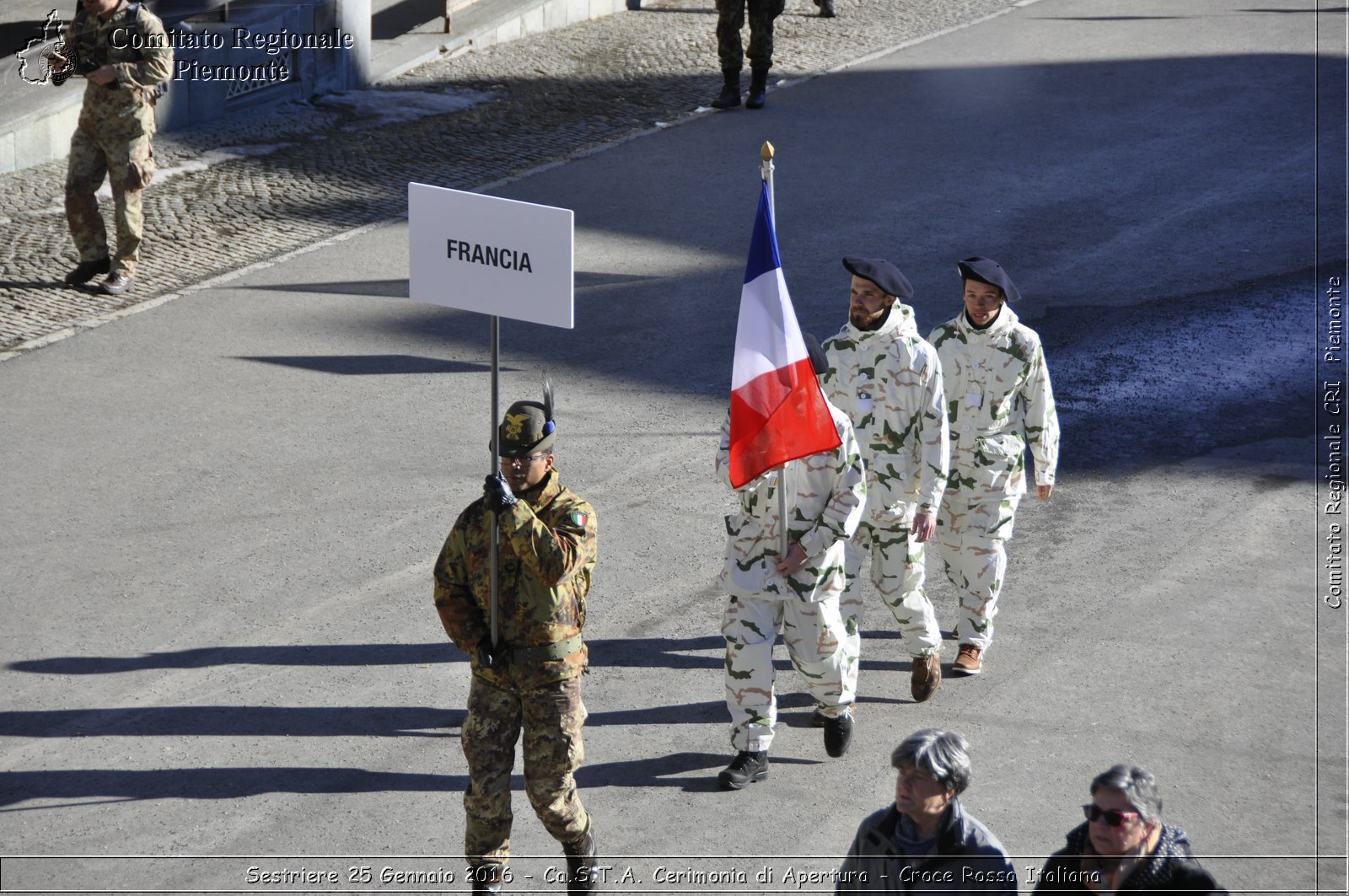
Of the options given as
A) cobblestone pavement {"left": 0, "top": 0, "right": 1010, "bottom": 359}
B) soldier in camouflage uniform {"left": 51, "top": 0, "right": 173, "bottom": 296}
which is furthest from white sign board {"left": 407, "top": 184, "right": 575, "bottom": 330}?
soldier in camouflage uniform {"left": 51, "top": 0, "right": 173, "bottom": 296}

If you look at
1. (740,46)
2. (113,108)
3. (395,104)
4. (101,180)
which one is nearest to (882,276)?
(113,108)

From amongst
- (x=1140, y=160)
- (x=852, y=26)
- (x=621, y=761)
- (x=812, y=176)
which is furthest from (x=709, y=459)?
(x=852, y=26)

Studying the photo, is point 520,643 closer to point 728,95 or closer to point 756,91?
point 728,95

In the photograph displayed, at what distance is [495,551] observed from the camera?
17.2ft

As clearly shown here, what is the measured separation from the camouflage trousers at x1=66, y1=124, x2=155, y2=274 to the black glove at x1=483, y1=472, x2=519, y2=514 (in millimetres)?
7410

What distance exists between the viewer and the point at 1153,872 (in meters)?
4.21

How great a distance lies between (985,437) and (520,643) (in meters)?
2.78

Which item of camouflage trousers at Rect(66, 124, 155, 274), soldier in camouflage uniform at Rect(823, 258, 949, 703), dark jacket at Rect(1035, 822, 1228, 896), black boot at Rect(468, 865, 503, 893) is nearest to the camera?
dark jacket at Rect(1035, 822, 1228, 896)

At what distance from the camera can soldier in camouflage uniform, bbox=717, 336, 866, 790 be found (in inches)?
246

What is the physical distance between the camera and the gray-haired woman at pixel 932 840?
4355 mm

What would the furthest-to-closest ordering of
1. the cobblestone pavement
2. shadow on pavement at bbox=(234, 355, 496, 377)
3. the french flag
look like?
1. the cobblestone pavement
2. shadow on pavement at bbox=(234, 355, 496, 377)
3. the french flag

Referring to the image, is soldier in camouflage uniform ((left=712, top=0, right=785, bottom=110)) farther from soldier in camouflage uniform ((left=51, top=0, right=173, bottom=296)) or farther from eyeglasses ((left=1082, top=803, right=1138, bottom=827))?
eyeglasses ((left=1082, top=803, right=1138, bottom=827))

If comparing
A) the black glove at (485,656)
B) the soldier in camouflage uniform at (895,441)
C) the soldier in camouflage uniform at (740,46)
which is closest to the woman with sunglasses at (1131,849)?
the black glove at (485,656)

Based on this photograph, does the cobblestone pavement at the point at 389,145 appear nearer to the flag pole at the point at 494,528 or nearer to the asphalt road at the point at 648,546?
the asphalt road at the point at 648,546
